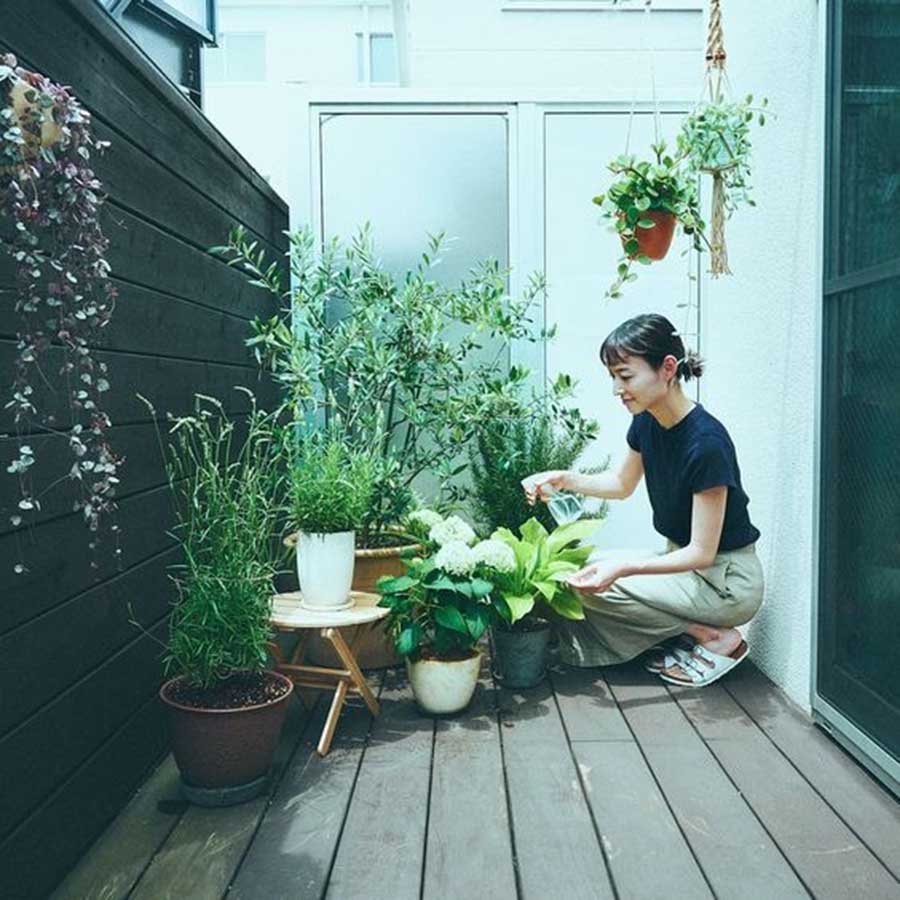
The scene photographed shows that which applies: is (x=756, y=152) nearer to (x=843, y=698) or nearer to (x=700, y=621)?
(x=700, y=621)

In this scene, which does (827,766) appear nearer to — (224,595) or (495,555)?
(495,555)

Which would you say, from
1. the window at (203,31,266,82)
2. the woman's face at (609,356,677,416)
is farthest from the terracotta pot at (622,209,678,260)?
the window at (203,31,266,82)

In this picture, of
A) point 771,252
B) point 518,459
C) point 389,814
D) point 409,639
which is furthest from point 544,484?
point 389,814

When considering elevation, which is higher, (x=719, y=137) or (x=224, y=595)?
(x=719, y=137)

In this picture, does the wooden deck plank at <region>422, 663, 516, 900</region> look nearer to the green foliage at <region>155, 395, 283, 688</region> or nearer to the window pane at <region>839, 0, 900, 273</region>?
the green foliage at <region>155, 395, 283, 688</region>

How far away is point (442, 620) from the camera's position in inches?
109

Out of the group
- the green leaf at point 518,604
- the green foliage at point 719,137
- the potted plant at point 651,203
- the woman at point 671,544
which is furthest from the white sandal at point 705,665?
the green foliage at point 719,137

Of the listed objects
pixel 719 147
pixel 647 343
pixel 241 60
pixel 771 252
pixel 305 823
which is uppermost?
pixel 241 60

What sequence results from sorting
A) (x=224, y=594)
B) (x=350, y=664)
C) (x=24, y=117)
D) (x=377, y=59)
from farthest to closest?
(x=377, y=59) < (x=350, y=664) < (x=224, y=594) < (x=24, y=117)

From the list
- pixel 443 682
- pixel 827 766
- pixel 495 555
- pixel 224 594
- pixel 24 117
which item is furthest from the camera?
pixel 495 555

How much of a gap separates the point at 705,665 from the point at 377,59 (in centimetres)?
1271

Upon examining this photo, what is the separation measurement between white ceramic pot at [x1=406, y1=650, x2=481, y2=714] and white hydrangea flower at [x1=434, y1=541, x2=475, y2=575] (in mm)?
248

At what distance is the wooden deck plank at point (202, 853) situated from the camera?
1826mm

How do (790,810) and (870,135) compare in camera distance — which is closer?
(790,810)
